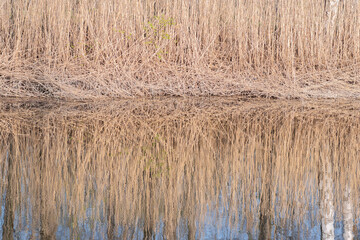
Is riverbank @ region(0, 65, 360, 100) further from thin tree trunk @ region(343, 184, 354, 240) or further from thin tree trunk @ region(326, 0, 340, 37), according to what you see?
thin tree trunk @ region(343, 184, 354, 240)

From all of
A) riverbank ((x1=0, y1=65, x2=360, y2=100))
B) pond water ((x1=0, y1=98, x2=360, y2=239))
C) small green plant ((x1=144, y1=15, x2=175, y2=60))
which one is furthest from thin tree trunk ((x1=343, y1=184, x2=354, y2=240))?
small green plant ((x1=144, y1=15, x2=175, y2=60))

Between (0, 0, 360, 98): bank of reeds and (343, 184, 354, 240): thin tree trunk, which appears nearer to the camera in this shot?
(343, 184, 354, 240): thin tree trunk

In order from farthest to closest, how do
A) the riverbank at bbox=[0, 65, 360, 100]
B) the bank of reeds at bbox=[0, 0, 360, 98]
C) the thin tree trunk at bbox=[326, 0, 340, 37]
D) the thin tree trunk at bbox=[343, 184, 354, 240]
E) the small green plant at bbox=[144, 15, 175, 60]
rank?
the thin tree trunk at bbox=[326, 0, 340, 37]
the small green plant at bbox=[144, 15, 175, 60]
the bank of reeds at bbox=[0, 0, 360, 98]
the riverbank at bbox=[0, 65, 360, 100]
the thin tree trunk at bbox=[343, 184, 354, 240]

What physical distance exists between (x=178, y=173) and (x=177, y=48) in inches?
119

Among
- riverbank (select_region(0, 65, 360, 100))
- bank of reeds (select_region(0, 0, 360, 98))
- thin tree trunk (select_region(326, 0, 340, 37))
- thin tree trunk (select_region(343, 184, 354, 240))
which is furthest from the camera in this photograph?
thin tree trunk (select_region(326, 0, 340, 37))

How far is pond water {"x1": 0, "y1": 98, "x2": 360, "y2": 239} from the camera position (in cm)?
246

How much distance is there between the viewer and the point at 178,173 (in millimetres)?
3191

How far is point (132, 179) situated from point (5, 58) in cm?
318

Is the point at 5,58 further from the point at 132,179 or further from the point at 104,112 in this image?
the point at 132,179

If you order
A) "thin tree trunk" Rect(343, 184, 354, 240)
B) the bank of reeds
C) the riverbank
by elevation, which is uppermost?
the bank of reeds

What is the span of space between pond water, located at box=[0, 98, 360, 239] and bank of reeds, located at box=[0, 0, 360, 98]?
689 mm

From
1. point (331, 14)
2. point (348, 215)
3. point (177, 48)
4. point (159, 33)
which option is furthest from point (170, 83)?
point (348, 215)

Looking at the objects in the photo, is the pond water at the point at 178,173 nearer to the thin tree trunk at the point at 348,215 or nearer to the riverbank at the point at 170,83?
the thin tree trunk at the point at 348,215

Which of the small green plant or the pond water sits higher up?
the small green plant
